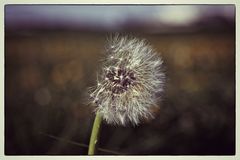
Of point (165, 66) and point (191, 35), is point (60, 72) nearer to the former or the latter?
point (165, 66)

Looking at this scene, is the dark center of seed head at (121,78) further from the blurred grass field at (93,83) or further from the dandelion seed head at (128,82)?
the blurred grass field at (93,83)

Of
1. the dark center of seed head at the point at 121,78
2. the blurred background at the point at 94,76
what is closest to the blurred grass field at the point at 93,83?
the blurred background at the point at 94,76

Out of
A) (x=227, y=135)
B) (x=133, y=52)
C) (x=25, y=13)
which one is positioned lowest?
(x=227, y=135)

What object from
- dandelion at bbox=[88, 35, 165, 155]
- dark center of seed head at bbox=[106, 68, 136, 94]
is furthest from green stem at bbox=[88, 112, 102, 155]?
dark center of seed head at bbox=[106, 68, 136, 94]

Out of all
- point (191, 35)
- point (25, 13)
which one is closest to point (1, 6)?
point (25, 13)

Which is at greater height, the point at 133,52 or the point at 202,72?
the point at 133,52

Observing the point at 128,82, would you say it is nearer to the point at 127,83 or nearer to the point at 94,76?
the point at 127,83
